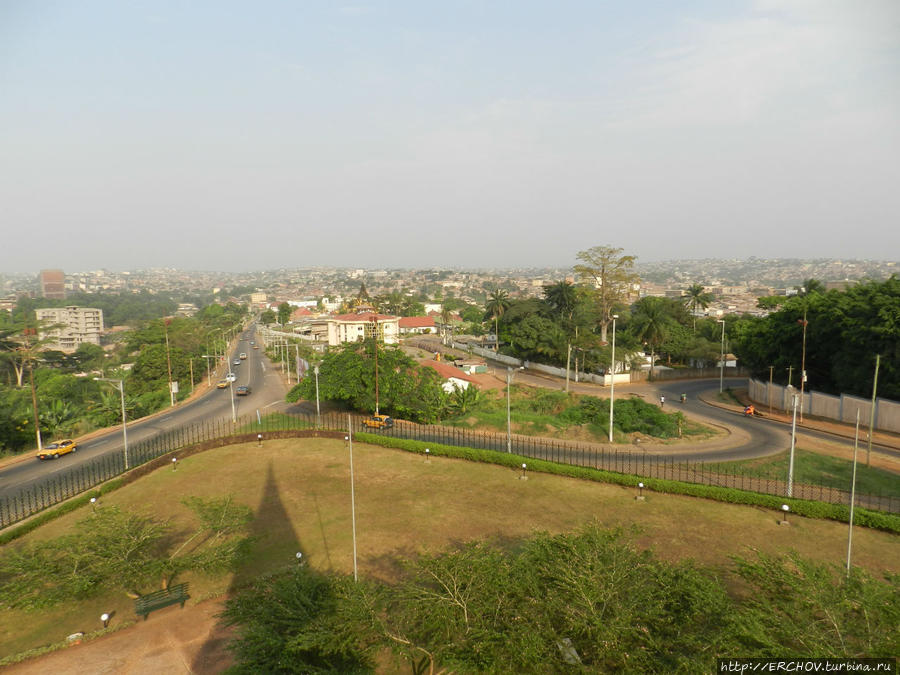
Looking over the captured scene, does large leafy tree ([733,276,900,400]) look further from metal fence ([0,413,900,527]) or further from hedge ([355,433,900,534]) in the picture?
hedge ([355,433,900,534])

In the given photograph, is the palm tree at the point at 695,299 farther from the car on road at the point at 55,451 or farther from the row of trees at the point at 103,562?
the car on road at the point at 55,451

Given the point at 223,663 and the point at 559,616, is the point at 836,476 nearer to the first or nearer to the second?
the point at 559,616

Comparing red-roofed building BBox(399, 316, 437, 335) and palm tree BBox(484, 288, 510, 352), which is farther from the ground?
palm tree BBox(484, 288, 510, 352)

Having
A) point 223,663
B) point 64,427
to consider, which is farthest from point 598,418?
point 64,427

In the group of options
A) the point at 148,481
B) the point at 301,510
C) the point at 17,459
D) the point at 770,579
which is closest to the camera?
the point at 770,579

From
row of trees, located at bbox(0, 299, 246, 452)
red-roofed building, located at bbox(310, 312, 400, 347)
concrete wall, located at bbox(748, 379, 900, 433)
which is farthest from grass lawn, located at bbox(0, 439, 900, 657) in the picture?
red-roofed building, located at bbox(310, 312, 400, 347)

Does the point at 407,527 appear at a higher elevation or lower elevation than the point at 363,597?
lower

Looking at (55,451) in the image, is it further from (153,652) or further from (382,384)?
(153,652)
